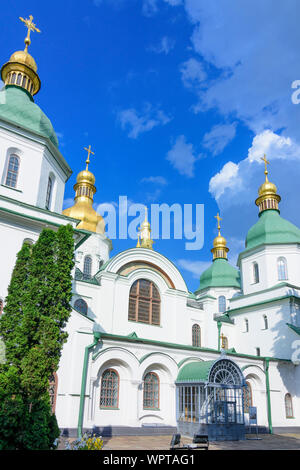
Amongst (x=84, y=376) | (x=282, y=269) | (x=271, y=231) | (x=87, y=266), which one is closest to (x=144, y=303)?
(x=84, y=376)

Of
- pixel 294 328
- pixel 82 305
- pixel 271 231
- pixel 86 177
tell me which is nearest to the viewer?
pixel 82 305

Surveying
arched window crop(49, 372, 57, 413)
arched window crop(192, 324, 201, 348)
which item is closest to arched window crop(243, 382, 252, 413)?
arched window crop(192, 324, 201, 348)

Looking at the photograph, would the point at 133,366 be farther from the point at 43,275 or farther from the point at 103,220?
the point at 103,220

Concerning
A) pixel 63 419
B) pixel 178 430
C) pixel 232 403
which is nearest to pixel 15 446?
pixel 63 419

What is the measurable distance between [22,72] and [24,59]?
0.70 metres

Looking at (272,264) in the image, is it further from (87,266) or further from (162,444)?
(162,444)

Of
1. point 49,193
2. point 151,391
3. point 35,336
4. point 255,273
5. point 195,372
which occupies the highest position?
point 49,193

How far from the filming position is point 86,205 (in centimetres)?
3011

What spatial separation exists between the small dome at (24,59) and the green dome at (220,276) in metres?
21.3

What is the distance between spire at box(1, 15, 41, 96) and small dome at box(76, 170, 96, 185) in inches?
506

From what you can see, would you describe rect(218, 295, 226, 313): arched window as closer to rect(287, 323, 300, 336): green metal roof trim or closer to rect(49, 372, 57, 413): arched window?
rect(287, 323, 300, 336): green metal roof trim

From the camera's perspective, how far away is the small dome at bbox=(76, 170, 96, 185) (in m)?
31.7

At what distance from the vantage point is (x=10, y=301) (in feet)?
32.3
